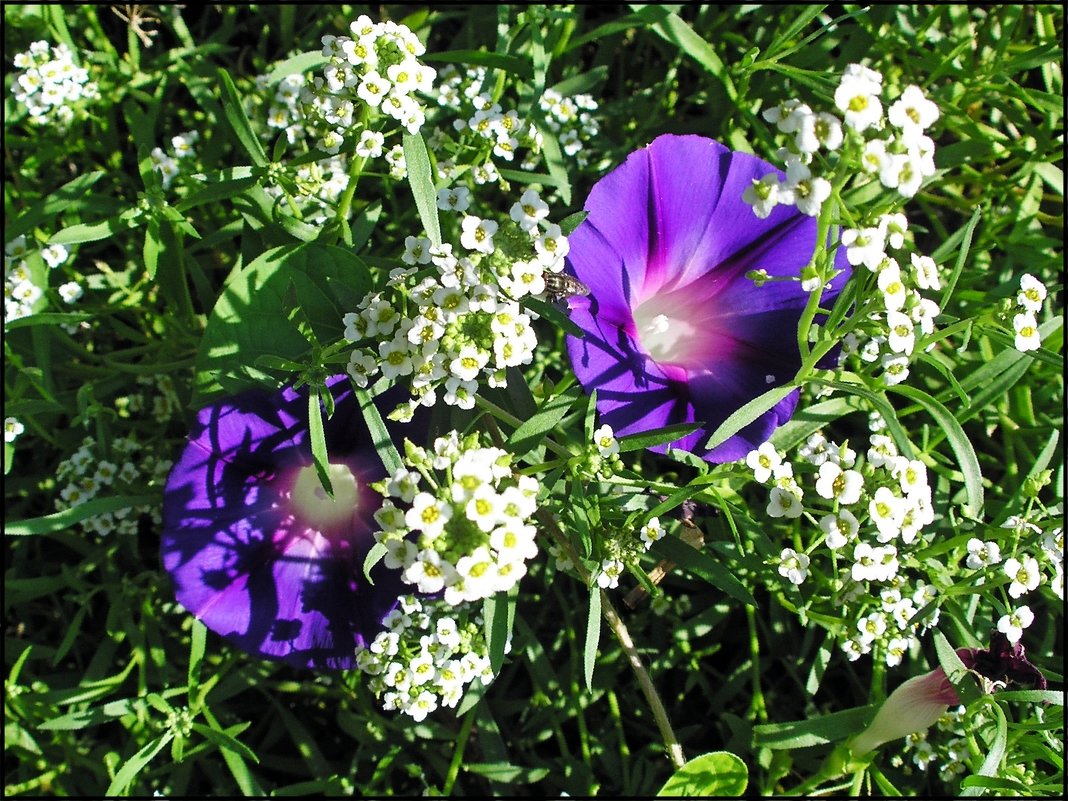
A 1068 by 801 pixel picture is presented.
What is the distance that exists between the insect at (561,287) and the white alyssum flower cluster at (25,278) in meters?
1.37

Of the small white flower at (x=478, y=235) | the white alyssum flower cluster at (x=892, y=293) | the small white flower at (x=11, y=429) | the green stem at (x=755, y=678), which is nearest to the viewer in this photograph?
the white alyssum flower cluster at (x=892, y=293)

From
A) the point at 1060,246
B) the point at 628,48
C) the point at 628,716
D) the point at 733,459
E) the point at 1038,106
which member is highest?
the point at 628,48

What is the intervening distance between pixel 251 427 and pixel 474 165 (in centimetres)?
79

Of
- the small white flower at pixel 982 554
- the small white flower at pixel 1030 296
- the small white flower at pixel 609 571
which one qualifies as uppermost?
the small white flower at pixel 1030 296

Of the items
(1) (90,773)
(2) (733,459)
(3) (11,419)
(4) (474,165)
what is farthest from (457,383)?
(1) (90,773)

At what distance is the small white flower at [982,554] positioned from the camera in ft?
6.09

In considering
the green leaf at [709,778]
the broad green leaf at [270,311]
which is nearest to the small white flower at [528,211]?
the broad green leaf at [270,311]

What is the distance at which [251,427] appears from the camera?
2.13 meters

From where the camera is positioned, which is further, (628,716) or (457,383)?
(628,716)

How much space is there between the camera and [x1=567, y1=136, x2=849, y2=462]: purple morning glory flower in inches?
77.1

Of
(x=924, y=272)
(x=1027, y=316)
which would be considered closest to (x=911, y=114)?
(x=924, y=272)

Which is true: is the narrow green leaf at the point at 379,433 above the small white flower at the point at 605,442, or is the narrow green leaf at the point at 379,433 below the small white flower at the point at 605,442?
above

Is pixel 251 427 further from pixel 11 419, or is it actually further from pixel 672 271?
pixel 672 271

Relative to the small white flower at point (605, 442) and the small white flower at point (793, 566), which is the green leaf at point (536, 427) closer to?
the small white flower at point (605, 442)
